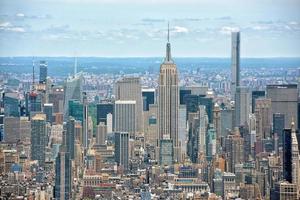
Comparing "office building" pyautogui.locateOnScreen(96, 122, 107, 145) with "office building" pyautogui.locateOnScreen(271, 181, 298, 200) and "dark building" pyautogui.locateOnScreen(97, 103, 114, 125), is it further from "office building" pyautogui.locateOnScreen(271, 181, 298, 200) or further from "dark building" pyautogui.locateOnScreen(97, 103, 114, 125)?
"office building" pyautogui.locateOnScreen(271, 181, 298, 200)

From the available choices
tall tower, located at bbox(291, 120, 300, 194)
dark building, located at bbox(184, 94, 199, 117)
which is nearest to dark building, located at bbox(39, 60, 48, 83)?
dark building, located at bbox(184, 94, 199, 117)

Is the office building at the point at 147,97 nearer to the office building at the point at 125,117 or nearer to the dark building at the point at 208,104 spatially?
the office building at the point at 125,117

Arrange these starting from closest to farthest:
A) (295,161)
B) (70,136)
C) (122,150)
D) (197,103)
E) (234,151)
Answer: (295,161), (234,151), (70,136), (122,150), (197,103)

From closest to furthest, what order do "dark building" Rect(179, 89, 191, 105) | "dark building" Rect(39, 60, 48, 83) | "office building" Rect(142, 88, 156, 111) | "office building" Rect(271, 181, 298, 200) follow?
1. "office building" Rect(271, 181, 298, 200)
2. "dark building" Rect(39, 60, 48, 83)
3. "dark building" Rect(179, 89, 191, 105)
4. "office building" Rect(142, 88, 156, 111)

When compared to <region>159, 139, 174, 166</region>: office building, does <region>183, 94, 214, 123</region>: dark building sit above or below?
above

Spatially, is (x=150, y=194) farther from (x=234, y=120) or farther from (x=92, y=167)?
(x=234, y=120)

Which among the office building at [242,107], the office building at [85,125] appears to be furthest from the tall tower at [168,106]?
the office building at [85,125]

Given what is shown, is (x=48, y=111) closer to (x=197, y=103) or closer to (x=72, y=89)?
(x=72, y=89)

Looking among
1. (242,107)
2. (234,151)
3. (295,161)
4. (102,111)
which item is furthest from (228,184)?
(102,111)
